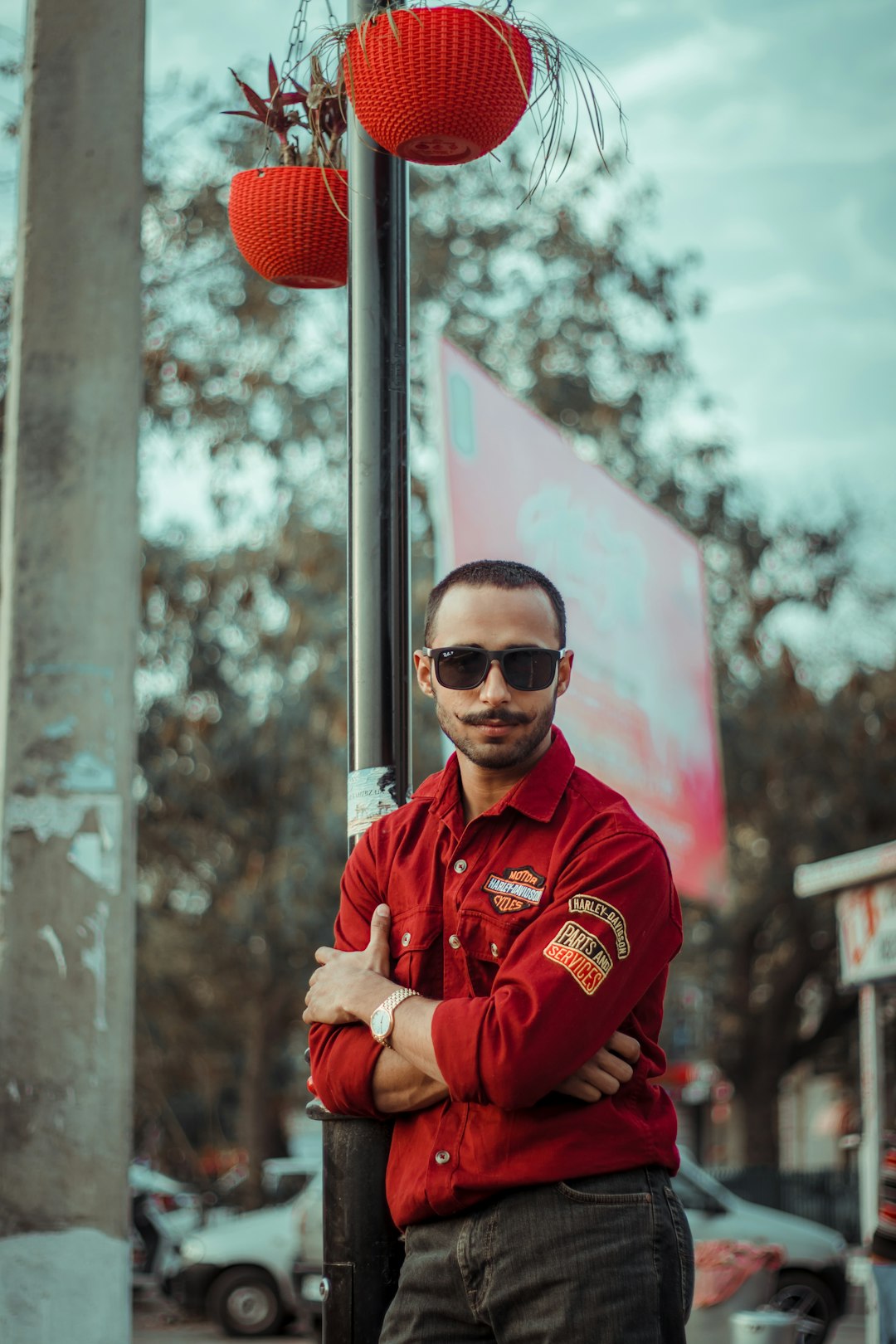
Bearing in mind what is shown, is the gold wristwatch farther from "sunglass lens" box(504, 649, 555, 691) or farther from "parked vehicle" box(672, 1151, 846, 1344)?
"parked vehicle" box(672, 1151, 846, 1344)

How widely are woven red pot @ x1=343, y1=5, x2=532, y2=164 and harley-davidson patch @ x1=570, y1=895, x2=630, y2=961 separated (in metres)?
1.63

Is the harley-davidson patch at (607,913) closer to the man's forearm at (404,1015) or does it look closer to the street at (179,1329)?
the man's forearm at (404,1015)

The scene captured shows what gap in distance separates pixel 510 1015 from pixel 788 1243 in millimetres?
11800

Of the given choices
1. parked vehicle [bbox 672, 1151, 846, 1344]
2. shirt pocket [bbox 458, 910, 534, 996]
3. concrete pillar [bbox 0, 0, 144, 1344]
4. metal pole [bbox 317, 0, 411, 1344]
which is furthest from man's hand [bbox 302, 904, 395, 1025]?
parked vehicle [bbox 672, 1151, 846, 1344]

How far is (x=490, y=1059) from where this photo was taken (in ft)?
7.38

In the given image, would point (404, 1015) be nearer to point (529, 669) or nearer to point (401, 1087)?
point (401, 1087)

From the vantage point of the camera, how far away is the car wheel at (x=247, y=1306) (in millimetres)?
13680

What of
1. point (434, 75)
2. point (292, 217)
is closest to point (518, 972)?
point (434, 75)

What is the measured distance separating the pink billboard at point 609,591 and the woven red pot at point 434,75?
11.2ft

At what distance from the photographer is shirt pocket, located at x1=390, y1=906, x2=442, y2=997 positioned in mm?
2531

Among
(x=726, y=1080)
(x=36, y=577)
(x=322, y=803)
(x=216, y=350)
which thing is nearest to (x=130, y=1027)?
(x=36, y=577)

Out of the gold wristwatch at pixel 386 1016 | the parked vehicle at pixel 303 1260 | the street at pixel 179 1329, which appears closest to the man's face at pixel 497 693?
the gold wristwatch at pixel 386 1016

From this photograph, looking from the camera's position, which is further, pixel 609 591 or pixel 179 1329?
pixel 179 1329

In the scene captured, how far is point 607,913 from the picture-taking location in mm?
2354
